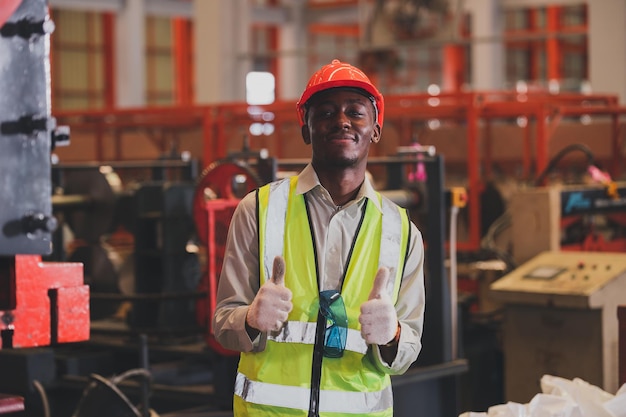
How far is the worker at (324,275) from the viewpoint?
8.68 feet

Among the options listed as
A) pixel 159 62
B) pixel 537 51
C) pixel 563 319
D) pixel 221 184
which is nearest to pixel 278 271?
pixel 221 184

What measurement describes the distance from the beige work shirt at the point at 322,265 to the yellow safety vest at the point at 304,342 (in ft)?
0.09

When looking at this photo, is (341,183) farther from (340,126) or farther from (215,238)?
(215,238)

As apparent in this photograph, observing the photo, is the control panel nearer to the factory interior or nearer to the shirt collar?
the factory interior

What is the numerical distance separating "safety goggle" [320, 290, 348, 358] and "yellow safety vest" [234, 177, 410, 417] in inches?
0.9

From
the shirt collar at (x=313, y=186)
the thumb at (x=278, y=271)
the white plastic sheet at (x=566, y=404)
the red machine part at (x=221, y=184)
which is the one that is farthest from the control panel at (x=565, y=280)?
the thumb at (x=278, y=271)

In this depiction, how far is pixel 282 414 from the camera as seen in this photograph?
265 centimetres

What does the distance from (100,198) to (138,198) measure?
1.12 ft

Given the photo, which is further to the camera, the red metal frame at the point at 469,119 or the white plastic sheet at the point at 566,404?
the red metal frame at the point at 469,119

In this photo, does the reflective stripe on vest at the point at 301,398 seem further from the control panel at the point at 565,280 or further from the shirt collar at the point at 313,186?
the control panel at the point at 565,280

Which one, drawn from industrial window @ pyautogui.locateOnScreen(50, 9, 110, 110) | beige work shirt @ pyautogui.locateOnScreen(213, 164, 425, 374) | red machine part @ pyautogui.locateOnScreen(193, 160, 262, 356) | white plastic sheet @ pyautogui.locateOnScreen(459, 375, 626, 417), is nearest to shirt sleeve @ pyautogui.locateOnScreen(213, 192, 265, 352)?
beige work shirt @ pyautogui.locateOnScreen(213, 164, 425, 374)

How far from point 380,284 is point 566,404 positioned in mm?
1687

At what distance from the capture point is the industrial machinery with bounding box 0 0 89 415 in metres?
2.25

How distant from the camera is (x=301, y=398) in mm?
2646
